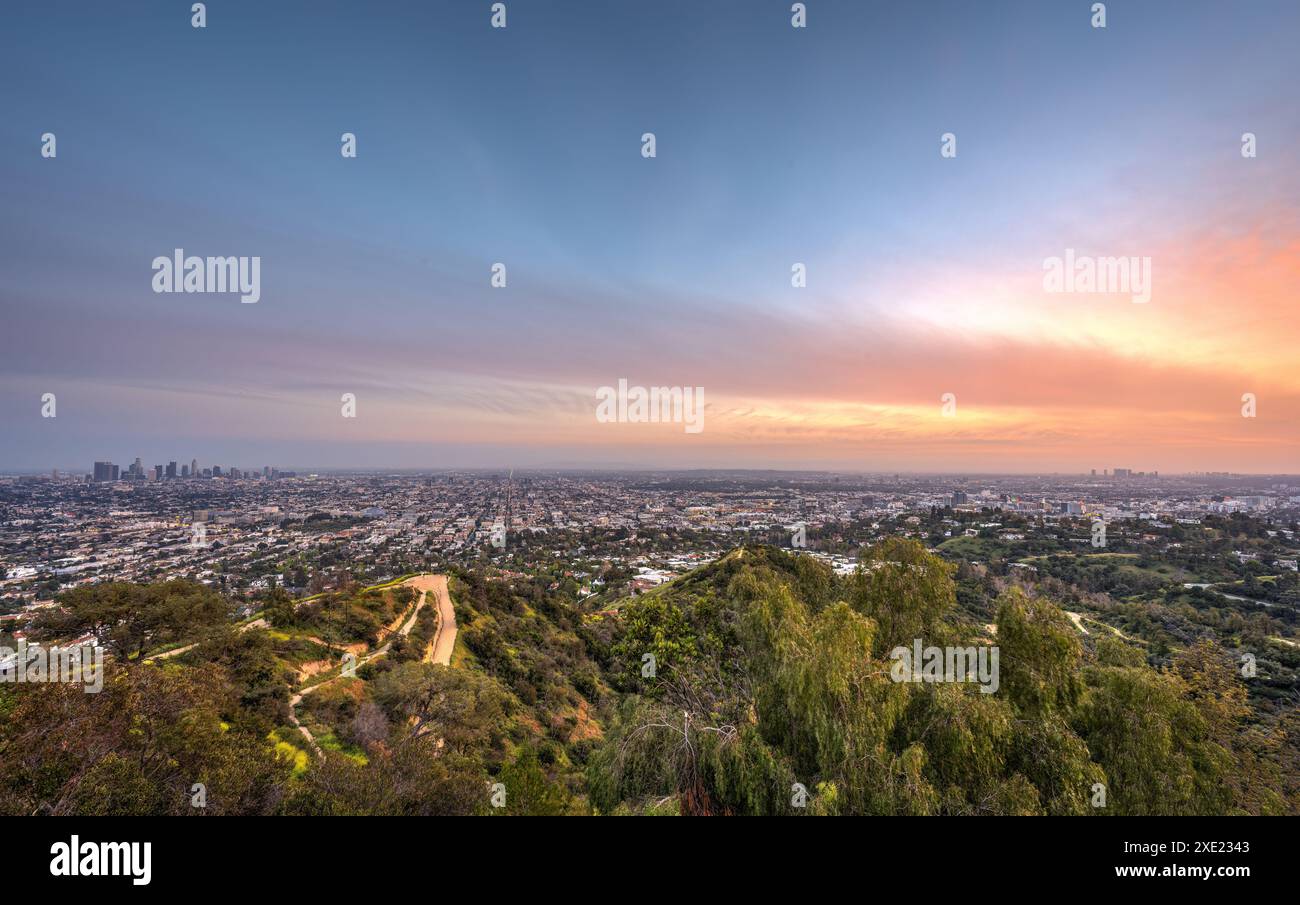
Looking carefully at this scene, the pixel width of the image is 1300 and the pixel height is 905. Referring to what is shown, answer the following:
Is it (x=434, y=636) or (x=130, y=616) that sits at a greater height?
(x=130, y=616)

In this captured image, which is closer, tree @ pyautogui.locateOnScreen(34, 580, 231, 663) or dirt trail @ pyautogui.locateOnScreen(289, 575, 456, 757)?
tree @ pyautogui.locateOnScreen(34, 580, 231, 663)

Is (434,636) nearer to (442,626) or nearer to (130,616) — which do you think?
(442,626)

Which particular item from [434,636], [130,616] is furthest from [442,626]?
[130,616]

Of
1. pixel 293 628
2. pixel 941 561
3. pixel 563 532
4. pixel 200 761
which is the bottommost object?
pixel 563 532

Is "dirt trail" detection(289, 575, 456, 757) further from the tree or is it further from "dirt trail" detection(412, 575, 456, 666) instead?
the tree

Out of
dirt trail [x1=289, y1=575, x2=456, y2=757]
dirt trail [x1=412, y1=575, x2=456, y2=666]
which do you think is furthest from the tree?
dirt trail [x1=412, y1=575, x2=456, y2=666]

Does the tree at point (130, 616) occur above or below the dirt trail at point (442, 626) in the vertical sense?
above

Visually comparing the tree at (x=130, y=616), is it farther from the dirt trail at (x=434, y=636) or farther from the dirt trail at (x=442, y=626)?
the dirt trail at (x=442, y=626)

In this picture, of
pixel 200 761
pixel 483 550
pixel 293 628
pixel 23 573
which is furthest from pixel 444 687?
pixel 483 550

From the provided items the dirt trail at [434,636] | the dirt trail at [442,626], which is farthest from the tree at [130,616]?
the dirt trail at [442,626]

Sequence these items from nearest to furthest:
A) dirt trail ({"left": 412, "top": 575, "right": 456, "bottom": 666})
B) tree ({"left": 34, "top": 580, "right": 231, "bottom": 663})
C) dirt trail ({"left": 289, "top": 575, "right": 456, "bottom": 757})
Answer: tree ({"left": 34, "top": 580, "right": 231, "bottom": 663}), dirt trail ({"left": 289, "top": 575, "right": 456, "bottom": 757}), dirt trail ({"left": 412, "top": 575, "right": 456, "bottom": 666})
